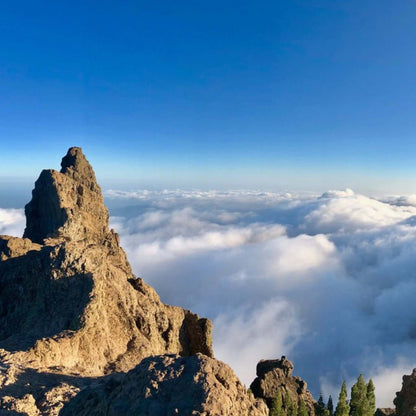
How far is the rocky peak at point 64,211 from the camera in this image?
67.5 meters

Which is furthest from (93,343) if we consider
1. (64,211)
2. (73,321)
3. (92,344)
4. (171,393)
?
(64,211)

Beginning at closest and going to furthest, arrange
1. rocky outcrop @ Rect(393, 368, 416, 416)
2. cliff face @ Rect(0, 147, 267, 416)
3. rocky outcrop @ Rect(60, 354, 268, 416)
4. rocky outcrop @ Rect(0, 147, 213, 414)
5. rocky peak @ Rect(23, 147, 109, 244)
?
rocky outcrop @ Rect(60, 354, 268, 416) < cliff face @ Rect(0, 147, 267, 416) < rocky outcrop @ Rect(0, 147, 213, 414) < rocky outcrop @ Rect(393, 368, 416, 416) < rocky peak @ Rect(23, 147, 109, 244)

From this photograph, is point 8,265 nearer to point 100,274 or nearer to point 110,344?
point 100,274

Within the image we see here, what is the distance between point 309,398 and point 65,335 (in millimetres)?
63622

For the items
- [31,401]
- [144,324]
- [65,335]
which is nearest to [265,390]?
[144,324]

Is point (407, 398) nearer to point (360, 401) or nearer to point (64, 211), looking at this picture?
point (360, 401)

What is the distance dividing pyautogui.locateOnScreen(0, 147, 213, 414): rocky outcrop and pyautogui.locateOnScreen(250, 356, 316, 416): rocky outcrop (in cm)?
2117

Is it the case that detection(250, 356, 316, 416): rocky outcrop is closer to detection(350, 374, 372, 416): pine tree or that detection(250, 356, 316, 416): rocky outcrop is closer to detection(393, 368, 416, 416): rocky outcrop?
detection(350, 374, 372, 416): pine tree

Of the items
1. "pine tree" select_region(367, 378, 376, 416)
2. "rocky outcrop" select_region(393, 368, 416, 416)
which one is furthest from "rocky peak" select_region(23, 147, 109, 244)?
"rocky outcrop" select_region(393, 368, 416, 416)

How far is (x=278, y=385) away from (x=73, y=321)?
51.5 metres

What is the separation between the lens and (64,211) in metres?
68.1

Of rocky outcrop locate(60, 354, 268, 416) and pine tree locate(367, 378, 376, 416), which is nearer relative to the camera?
rocky outcrop locate(60, 354, 268, 416)

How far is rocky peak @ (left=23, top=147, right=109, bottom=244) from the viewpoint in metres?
67.5

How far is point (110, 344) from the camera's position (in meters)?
28.9
